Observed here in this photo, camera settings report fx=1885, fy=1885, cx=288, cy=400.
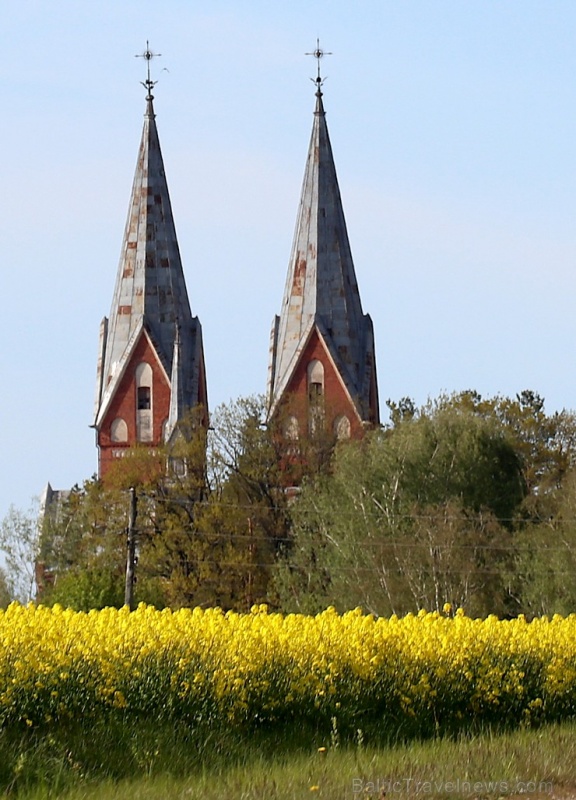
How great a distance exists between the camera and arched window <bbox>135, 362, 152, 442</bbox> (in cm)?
7906

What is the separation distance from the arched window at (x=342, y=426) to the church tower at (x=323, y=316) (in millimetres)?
74

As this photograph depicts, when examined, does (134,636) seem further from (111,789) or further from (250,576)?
(250,576)

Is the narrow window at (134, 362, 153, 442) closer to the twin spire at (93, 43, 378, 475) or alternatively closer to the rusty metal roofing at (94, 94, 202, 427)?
the twin spire at (93, 43, 378, 475)

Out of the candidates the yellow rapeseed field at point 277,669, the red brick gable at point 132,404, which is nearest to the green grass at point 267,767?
the yellow rapeseed field at point 277,669

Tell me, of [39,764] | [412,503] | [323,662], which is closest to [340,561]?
[412,503]

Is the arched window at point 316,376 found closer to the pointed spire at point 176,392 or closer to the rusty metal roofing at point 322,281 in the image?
the rusty metal roofing at point 322,281

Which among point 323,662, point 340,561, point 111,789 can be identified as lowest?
point 111,789

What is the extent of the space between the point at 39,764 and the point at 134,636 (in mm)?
3359

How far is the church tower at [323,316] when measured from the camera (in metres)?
77.1

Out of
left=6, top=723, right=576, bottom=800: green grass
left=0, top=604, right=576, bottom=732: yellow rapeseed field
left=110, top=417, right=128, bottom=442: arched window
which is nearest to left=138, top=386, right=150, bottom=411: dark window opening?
left=110, top=417, right=128, bottom=442: arched window

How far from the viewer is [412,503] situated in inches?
2359

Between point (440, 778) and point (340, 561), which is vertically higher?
point (340, 561)

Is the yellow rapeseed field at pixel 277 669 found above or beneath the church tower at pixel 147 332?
beneath

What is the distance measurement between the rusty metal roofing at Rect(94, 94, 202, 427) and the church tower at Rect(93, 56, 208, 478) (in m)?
0.04
